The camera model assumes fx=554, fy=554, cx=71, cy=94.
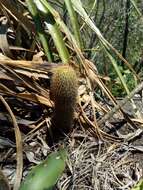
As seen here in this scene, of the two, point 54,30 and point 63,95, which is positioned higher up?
point 54,30

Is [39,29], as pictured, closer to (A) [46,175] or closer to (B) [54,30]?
(B) [54,30]

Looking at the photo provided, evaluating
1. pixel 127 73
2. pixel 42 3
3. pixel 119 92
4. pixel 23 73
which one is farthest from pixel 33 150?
A: pixel 127 73

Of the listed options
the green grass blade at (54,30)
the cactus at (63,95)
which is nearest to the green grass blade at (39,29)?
the green grass blade at (54,30)

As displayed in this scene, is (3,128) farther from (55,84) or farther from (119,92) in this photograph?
(119,92)

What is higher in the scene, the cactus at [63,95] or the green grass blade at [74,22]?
the green grass blade at [74,22]

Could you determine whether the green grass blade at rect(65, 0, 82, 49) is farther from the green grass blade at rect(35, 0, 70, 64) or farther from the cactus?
the cactus

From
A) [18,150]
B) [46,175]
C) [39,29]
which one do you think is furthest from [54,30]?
[46,175]

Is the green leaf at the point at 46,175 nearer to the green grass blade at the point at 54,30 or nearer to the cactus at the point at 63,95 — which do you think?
the cactus at the point at 63,95

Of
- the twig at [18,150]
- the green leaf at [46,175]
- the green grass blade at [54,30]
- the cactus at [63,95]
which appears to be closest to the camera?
the green leaf at [46,175]
